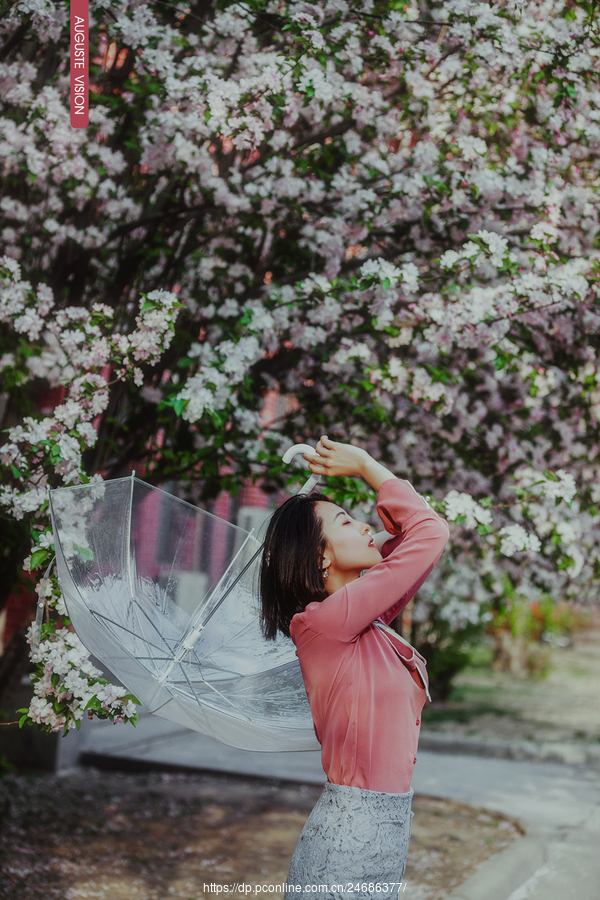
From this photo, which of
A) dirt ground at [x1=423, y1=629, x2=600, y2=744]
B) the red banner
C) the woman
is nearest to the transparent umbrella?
the woman

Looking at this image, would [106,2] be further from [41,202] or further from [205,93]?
[41,202]

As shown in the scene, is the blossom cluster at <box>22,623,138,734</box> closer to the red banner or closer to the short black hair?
the short black hair

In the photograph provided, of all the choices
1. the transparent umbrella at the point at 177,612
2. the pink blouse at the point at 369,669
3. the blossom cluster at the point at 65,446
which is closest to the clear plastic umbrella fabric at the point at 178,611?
the transparent umbrella at the point at 177,612

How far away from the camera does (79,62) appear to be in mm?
4102

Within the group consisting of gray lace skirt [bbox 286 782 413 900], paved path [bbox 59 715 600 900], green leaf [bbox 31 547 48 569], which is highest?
green leaf [bbox 31 547 48 569]

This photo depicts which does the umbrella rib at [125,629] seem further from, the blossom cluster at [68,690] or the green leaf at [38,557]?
the green leaf at [38,557]

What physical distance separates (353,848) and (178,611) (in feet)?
3.28

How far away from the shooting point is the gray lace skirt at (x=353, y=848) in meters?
2.07

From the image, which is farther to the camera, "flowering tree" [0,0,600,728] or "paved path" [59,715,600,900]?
"paved path" [59,715,600,900]

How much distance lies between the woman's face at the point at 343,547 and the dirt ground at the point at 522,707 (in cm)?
831

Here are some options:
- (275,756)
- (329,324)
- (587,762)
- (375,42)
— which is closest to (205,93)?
(375,42)

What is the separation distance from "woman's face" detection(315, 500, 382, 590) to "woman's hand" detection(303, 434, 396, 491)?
124 mm

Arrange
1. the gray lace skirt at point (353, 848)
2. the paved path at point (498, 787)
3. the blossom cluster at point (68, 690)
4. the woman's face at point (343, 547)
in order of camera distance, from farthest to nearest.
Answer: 1. the paved path at point (498, 787)
2. the blossom cluster at point (68, 690)
3. the woman's face at point (343, 547)
4. the gray lace skirt at point (353, 848)

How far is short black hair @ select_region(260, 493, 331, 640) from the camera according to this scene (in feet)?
7.53
